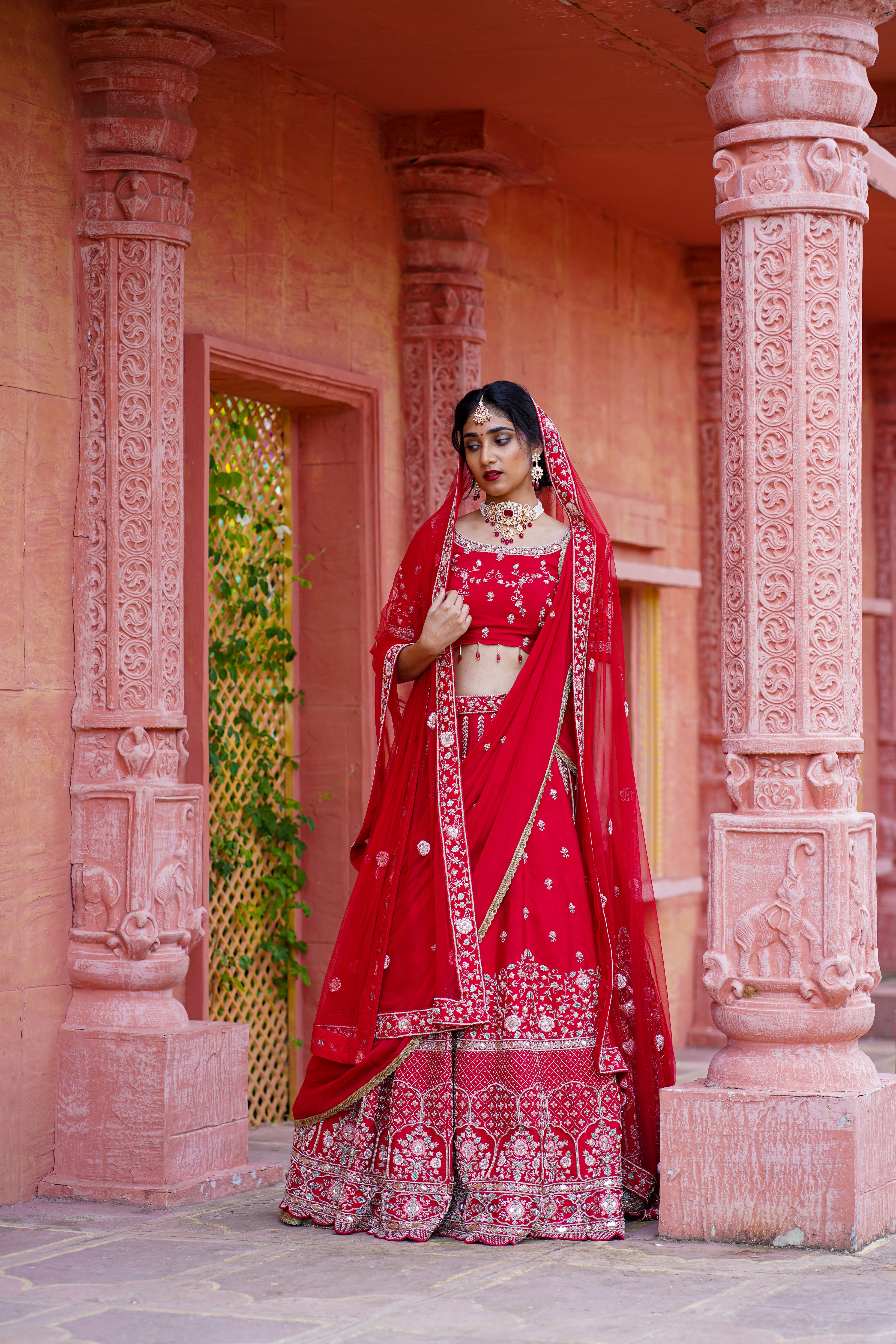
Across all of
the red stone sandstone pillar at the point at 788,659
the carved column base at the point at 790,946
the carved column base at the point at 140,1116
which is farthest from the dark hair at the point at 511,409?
the carved column base at the point at 140,1116

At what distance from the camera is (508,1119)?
4652mm

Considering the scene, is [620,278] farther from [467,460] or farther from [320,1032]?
[320,1032]

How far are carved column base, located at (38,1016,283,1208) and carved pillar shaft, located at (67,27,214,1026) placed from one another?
0.26 feet

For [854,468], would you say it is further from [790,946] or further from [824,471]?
[790,946]

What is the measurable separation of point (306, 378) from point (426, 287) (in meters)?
0.78

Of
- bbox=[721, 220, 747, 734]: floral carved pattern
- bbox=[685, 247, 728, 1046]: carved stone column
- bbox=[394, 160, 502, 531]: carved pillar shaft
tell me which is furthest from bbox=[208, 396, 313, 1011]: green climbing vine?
bbox=[685, 247, 728, 1046]: carved stone column

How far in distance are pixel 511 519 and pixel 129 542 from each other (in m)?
1.10

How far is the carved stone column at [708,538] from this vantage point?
9.11 metres

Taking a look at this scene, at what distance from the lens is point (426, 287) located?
Result: 273 inches

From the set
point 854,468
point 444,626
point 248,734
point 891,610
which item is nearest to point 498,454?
point 444,626

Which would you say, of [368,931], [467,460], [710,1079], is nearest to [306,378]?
[467,460]

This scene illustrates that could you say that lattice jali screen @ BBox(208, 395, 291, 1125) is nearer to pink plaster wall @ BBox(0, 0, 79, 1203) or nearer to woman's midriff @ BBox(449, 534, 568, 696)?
pink plaster wall @ BBox(0, 0, 79, 1203)

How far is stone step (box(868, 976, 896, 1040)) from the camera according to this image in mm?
9344

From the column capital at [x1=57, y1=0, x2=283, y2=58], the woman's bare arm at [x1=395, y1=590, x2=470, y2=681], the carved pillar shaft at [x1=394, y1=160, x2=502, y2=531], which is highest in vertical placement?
the column capital at [x1=57, y1=0, x2=283, y2=58]
